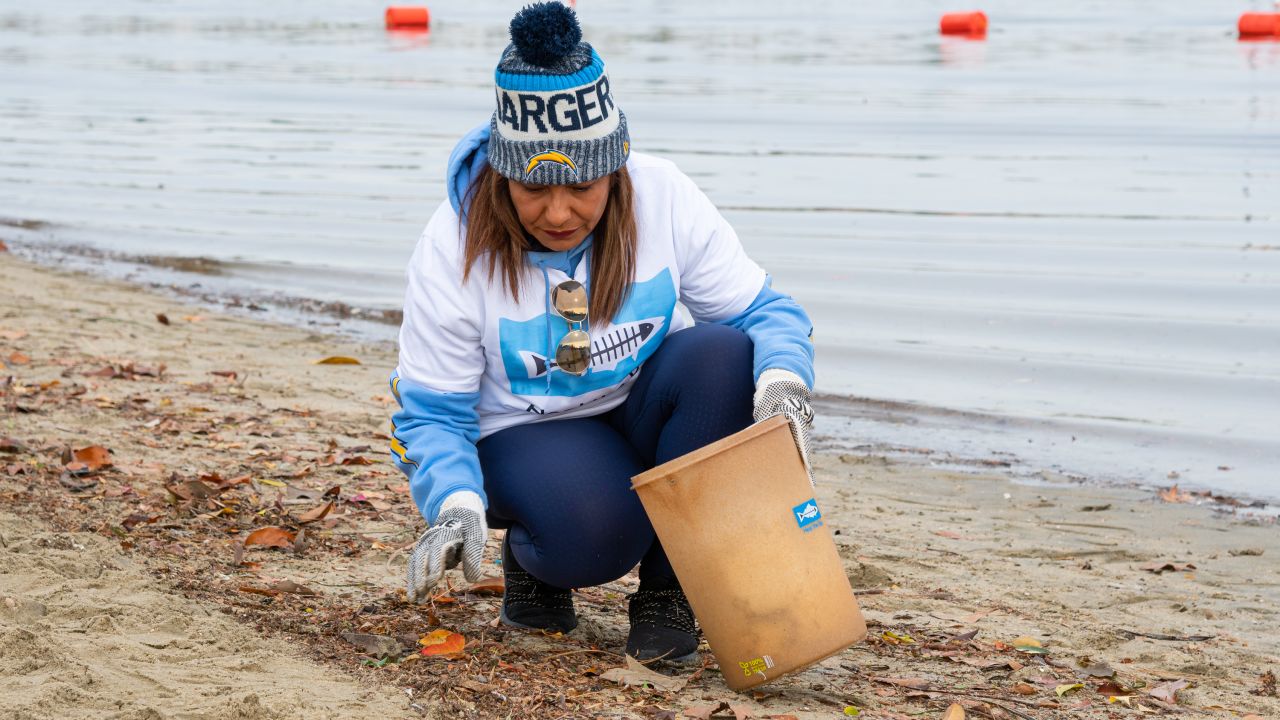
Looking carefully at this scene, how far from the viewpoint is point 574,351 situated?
3.05 m

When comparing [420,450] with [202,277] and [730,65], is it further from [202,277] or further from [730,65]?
[730,65]

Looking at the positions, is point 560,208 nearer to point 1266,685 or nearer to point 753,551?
point 753,551

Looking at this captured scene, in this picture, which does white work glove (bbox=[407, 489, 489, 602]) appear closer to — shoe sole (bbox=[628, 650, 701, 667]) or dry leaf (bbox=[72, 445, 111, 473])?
shoe sole (bbox=[628, 650, 701, 667])

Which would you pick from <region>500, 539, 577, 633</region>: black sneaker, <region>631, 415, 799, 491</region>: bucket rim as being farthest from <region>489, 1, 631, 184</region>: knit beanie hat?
<region>500, 539, 577, 633</region>: black sneaker

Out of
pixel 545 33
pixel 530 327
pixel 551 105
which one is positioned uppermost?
pixel 545 33

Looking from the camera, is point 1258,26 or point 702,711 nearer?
point 702,711

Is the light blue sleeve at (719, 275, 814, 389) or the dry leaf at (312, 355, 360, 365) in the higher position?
the light blue sleeve at (719, 275, 814, 389)

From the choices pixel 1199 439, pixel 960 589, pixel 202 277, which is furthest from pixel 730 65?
pixel 960 589

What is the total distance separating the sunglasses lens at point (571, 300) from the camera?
303 centimetres

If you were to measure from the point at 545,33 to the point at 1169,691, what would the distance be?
1.94 metres

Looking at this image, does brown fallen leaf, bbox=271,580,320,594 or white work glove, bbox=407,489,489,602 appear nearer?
white work glove, bbox=407,489,489,602

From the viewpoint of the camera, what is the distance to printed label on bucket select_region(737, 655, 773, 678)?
2.90 meters

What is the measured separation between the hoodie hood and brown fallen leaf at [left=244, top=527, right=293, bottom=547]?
48.4 inches

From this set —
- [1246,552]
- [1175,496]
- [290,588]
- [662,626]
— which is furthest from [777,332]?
[1175,496]
